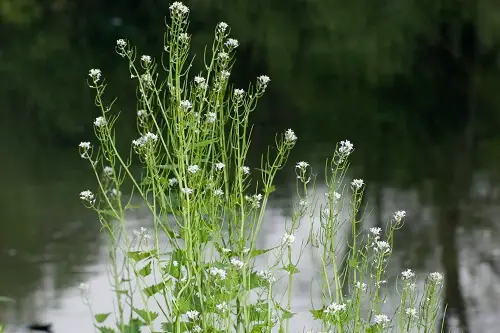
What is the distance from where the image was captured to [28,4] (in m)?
15.6

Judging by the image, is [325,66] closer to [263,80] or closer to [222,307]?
[263,80]

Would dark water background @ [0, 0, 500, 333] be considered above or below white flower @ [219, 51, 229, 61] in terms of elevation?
above

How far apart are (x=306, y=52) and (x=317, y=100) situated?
2.46m

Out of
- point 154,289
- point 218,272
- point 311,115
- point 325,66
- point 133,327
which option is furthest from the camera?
point 325,66

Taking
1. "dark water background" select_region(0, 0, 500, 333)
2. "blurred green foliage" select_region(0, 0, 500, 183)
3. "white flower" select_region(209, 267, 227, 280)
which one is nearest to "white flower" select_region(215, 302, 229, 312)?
"white flower" select_region(209, 267, 227, 280)

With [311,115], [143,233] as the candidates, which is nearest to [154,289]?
[143,233]

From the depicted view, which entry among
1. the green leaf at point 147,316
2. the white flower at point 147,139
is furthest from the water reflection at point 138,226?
the white flower at point 147,139

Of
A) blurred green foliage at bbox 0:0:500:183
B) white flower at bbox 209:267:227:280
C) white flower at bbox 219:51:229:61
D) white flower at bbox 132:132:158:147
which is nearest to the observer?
white flower at bbox 209:267:227:280

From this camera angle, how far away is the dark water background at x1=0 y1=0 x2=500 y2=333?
5277mm

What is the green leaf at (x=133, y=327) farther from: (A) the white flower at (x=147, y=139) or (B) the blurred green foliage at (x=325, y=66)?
(B) the blurred green foliage at (x=325, y=66)

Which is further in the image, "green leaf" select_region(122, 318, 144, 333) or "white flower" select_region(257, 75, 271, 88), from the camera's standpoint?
"green leaf" select_region(122, 318, 144, 333)

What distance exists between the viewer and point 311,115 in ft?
30.1

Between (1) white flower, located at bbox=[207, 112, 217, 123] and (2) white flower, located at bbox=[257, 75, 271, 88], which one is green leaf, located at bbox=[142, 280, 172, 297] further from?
(2) white flower, located at bbox=[257, 75, 271, 88]

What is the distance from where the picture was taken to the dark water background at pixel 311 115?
17.3 ft
